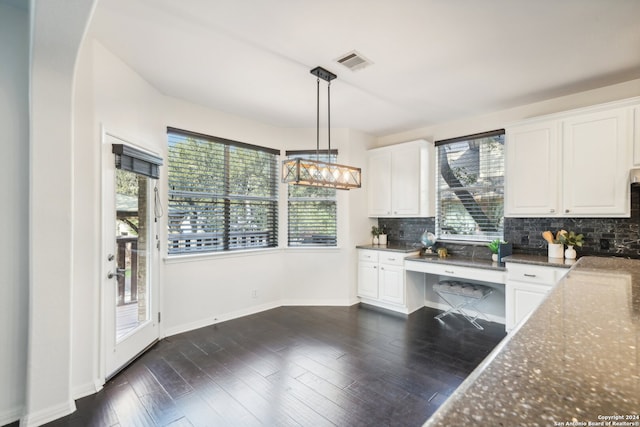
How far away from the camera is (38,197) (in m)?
2.05

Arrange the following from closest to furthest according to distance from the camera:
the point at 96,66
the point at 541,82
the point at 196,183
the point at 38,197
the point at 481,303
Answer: the point at 38,197 → the point at 96,66 → the point at 541,82 → the point at 196,183 → the point at 481,303

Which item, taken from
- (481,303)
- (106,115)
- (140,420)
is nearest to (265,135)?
(106,115)

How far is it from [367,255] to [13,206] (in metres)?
3.84

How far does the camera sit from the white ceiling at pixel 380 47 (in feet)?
6.63

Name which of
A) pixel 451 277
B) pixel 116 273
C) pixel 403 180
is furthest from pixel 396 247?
pixel 116 273

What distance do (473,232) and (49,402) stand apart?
15.0ft

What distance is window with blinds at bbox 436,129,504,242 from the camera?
3.95 meters

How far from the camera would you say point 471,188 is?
4.17 meters

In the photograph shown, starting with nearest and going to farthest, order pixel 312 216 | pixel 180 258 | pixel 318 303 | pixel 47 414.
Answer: pixel 47 414 → pixel 180 258 → pixel 318 303 → pixel 312 216

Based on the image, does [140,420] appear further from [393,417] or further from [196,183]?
[196,183]

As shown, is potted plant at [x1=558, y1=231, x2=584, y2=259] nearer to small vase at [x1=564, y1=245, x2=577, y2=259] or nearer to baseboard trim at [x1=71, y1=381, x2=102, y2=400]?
small vase at [x1=564, y1=245, x2=577, y2=259]

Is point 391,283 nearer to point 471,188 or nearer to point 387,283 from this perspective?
point 387,283

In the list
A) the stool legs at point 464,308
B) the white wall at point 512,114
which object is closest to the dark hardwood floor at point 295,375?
the stool legs at point 464,308

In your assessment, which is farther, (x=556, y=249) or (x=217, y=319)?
(x=217, y=319)
